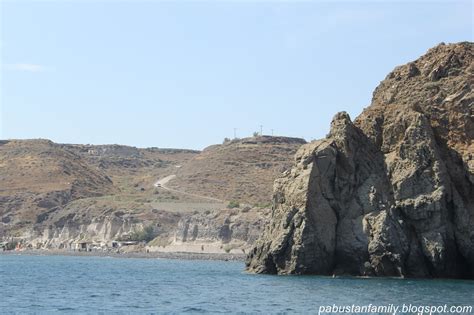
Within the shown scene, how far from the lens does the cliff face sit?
66.5 metres

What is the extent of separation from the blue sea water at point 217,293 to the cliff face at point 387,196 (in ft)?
8.88

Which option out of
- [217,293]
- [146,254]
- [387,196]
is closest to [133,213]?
[146,254]

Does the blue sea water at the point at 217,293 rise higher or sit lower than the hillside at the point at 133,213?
lower

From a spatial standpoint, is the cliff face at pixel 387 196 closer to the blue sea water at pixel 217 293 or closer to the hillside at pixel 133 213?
the blue sea water at pixel 217 293

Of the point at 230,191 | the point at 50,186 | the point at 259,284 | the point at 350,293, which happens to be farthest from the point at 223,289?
the point at 50,186

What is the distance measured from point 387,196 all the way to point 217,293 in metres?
17.1

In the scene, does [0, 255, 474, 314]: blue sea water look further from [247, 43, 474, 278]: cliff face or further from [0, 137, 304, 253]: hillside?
[0, 137, 304, 253]: hillside

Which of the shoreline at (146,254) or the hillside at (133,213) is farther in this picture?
the hillside at (133,213)

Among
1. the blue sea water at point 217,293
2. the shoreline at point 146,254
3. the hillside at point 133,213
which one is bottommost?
the blue sea water at point 217,293

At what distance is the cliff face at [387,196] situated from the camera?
66.5m

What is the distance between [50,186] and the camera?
Answer: 19212cm

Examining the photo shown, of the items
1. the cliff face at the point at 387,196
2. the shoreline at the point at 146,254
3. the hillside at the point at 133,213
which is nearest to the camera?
the cliff face at the point at 387,196

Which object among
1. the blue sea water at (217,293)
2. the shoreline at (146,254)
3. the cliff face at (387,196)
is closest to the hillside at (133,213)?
the shoreline at (146,254)

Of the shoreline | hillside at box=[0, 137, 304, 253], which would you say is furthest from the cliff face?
hillside at box=[0, 137, 304, 253]
